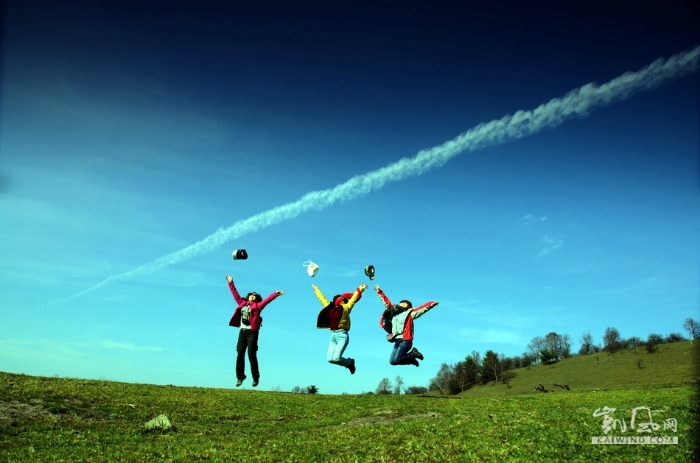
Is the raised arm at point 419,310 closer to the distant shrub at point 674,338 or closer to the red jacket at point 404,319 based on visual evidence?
the red jacket at point 404,319

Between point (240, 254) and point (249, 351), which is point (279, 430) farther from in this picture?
point (240, 254)

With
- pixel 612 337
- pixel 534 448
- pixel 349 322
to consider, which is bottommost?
pixel 534 448

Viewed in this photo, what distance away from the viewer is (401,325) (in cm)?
1958

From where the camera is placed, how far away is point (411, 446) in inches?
538

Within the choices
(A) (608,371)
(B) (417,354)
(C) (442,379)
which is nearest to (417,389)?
(C) (442,379)

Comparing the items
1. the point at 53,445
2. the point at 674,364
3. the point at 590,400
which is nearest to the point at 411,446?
the point at 53,445

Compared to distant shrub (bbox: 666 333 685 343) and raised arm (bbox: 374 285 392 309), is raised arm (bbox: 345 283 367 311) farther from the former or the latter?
distant shrub (bbox: 666 333 685 343)

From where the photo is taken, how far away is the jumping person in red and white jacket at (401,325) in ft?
63.3

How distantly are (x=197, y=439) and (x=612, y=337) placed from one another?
17313 centimetres

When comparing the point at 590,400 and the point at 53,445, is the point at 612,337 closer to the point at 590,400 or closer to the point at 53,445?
the point at 590,400

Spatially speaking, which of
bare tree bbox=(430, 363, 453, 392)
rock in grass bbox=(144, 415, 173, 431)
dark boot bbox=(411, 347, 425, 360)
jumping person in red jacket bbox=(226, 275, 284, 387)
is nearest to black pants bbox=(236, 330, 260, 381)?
jumping person in red jacket bbox=(226, 275, 284, 387)

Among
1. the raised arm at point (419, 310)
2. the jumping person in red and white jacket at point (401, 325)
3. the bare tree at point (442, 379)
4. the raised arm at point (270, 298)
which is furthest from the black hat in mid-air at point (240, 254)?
the bare tree at point (442, 379)

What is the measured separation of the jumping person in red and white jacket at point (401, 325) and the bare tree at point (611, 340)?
154m

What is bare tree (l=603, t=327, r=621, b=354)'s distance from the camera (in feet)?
499
